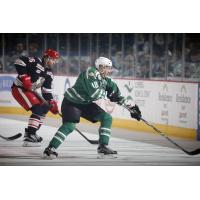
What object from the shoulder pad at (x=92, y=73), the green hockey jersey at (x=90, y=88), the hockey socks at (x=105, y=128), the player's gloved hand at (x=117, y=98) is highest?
the shoulder pad at (x=92, y=73)

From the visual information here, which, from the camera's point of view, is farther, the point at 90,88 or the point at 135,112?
the point at 135,112

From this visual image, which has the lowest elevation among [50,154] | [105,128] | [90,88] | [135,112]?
[50,154]

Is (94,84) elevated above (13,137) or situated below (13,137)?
above

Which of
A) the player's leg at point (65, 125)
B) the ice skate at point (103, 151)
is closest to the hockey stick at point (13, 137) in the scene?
the player's leg at point (65, 125)

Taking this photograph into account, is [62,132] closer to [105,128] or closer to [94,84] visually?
[105,128]

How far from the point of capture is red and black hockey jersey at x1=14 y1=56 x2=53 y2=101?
25.1ft

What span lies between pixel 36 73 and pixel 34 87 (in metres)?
0.15

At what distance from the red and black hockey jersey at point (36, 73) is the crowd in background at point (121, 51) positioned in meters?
0.06

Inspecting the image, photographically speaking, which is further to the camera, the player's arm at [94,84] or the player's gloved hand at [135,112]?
the player's gloved hand at [135,112]

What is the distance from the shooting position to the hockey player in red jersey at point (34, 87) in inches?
301

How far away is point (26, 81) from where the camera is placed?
7676 mm

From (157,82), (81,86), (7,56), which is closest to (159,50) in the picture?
(157,82)

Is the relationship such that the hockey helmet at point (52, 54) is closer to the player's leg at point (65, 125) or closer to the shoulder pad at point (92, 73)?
the shoulder pad at point (92, 73)

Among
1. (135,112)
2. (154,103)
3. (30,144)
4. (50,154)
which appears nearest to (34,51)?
(30,144)
